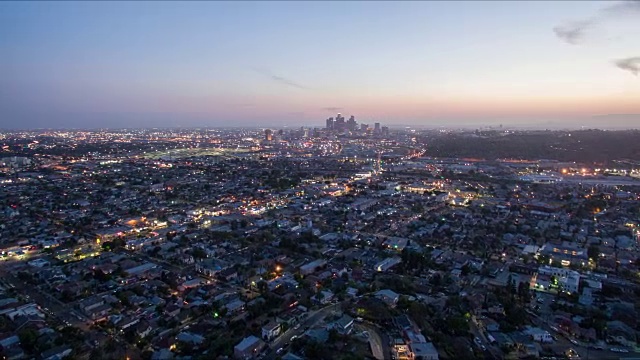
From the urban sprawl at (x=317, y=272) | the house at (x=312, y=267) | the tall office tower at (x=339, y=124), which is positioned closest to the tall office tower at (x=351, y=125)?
the tall office tower at (x=339, y=124)

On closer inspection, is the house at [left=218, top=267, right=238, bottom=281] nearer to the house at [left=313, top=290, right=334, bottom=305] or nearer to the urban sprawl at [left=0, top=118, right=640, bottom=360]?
the urban sprawl at [left=0, top=118, right=640, bottom=360]

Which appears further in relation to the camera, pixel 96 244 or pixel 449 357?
pixel 96 244

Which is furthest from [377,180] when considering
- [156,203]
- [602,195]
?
[156,203]

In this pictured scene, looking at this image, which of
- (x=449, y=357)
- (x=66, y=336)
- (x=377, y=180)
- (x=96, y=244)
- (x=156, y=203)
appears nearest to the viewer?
(x=449, y=357)

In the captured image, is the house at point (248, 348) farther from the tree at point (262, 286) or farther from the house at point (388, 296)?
the house at point (388, 296)

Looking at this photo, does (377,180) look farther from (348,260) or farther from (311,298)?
(311,298)

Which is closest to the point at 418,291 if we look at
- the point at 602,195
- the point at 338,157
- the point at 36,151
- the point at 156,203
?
the point at 156,203

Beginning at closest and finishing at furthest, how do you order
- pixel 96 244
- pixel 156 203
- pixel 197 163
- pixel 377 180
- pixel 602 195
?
pixel 96 244, pixel 156 203, pixel 602 195, pixel 377 180, pixel 197 163
